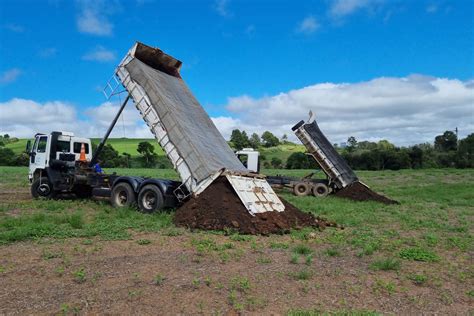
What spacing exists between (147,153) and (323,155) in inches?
1831

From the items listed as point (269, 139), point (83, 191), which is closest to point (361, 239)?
point (83, 191)

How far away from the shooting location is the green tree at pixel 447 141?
70.1 m

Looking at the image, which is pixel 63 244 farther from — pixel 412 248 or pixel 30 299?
pixel 412 248

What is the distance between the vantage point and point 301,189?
72.3ft

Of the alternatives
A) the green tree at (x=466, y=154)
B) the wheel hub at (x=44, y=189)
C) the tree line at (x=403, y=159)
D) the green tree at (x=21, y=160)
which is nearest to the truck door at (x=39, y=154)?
the wheel hub at (x=44, y=189)

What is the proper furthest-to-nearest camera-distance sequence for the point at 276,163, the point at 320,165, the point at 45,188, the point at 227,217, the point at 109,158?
the point at 276,163, the point at 109,158, the point at 320,165, the point at 45,188, the point at 227,217

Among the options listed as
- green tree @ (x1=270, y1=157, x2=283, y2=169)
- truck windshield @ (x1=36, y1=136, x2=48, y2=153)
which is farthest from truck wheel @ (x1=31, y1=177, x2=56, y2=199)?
green tree @ (x1=270, y1=157, x2=283, y2=169)

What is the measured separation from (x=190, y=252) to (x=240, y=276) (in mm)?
1720

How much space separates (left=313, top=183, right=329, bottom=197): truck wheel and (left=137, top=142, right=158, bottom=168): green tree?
45068 millimetres

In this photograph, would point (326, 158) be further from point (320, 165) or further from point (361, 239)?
point (361, 239)

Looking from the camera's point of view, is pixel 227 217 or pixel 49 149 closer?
pixel 227 217

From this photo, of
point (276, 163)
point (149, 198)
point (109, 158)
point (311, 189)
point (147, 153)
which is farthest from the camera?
point (147, 153)

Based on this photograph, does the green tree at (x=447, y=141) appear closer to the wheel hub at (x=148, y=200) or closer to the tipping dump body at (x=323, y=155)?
the tipping dump body at (x=323, y=155)

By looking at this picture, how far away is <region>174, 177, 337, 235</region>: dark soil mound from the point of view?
9810 millimetres
